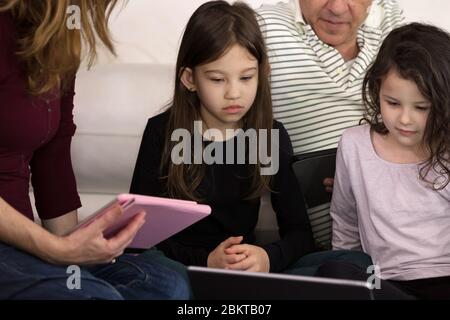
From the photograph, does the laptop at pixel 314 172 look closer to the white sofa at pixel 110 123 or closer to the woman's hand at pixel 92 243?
the white sofa at pixel 110 123

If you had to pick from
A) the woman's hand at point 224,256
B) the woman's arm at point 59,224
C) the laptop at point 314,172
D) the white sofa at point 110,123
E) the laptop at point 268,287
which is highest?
the white sofa at point 110,123

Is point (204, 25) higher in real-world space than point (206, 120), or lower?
higher

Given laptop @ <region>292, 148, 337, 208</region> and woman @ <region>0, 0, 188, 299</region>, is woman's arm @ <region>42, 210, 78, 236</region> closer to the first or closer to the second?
woman @ <region>0, 0, 188, 299</region>

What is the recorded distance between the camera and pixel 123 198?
121 centimetres

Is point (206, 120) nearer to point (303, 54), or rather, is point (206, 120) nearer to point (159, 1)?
point (303, 54)

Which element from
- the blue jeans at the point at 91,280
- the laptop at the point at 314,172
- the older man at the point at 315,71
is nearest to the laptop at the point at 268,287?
the blue jeans at the point at 91,280

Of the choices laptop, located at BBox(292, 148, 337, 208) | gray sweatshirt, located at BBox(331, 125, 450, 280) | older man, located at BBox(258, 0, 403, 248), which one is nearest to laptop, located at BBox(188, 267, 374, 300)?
gray sweatshirt, located at BBox(331, 125, 450, 280)

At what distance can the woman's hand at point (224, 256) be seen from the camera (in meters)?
1.55

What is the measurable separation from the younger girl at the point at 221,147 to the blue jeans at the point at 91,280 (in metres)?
0.26

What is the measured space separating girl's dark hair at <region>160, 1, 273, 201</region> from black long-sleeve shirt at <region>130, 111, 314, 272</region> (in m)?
0.02

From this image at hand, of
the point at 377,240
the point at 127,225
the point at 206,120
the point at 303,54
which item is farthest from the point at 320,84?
the point at 127,225

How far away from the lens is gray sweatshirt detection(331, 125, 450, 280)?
5.09ft

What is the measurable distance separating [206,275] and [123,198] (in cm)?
17

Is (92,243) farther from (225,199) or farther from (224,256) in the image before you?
(225,199)
